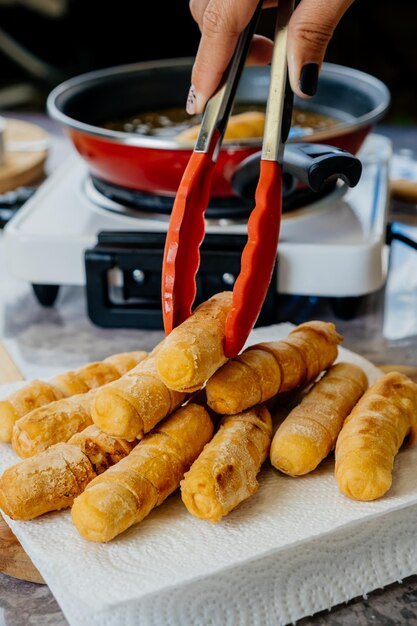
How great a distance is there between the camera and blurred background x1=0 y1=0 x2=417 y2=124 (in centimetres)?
394

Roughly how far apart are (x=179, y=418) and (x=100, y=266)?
0.50m

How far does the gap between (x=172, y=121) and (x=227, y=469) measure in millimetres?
1009

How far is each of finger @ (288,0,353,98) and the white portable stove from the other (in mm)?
439

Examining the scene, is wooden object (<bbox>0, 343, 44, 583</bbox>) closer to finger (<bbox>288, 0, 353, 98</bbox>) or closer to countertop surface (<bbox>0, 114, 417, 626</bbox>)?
countertop surface (<bbox>0, 114, 417, 626</bbox>)

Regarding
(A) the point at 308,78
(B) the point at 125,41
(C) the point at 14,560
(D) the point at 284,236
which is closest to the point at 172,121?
(D) the point at 284,236

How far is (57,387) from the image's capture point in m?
1.07

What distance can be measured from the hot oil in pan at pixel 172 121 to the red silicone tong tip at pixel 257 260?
2.39ft

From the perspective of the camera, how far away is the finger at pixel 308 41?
3.12ft

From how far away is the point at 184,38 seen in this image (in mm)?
3941

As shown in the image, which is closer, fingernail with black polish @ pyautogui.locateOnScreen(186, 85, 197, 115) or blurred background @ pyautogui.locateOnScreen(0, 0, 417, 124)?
fingernail with black polish @ pyautogui.locateOnScreen(186, 85, 197, 115)

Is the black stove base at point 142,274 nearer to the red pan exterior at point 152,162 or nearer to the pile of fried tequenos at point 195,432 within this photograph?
the red pan exterior at point 152,162

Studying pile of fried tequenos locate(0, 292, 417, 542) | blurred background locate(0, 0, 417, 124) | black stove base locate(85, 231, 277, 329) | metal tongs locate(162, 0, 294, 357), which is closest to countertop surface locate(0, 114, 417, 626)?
black stove base locate(85, 231, 277, 329)

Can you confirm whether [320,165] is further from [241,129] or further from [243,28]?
[241,129]

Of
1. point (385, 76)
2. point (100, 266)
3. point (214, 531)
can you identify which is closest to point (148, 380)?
point (214, 531)
